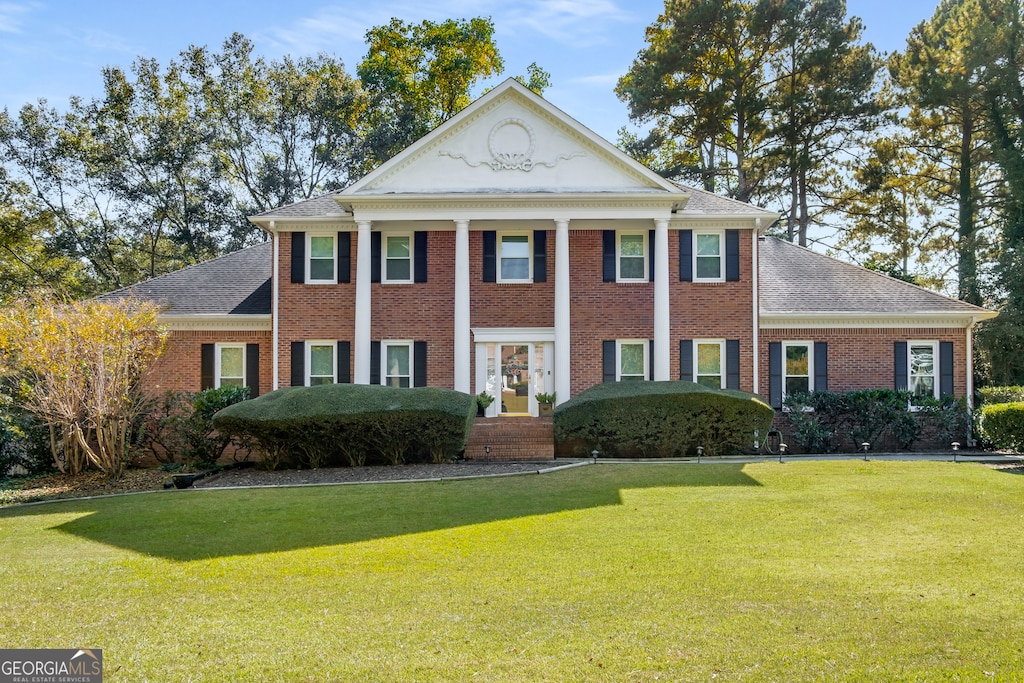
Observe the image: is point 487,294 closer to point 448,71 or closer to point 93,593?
point 93,593

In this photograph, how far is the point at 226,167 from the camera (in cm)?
3947

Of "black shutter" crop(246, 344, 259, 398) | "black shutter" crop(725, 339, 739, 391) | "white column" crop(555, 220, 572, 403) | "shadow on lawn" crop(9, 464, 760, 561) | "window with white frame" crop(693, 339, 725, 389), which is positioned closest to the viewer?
"shadow on lawn" crop(9, 464, 760, 561)

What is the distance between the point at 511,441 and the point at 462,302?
4.10 metres

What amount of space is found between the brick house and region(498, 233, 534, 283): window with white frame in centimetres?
4

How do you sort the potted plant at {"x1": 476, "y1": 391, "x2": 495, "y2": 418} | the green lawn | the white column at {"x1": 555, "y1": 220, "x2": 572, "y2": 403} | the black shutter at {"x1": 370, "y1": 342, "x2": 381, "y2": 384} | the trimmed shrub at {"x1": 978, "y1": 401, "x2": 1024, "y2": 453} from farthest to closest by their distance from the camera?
the black shutter at {"x1": 370, "y1": 342, "x2": 381, "y2": 384}
the white column at {"x1": 555, "y1": 220, "x2": 572, "y2": 403}
the potted plant at {"x1": 476, "y1": 391, "x2": 495, "y2": 418}
the trimmed shrub at {"x1": 978, "y1": 401, "x2": 1024, "y2": 453}
the green lawn

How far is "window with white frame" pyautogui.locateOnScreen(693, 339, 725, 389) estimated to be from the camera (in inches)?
906

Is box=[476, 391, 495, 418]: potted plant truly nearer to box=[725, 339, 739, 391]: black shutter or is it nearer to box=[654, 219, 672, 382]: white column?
box=[654, 219, 672, 382]: white column

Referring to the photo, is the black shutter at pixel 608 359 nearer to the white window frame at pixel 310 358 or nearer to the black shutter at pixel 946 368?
the white window frame at pixel 310 358

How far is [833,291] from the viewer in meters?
24.4

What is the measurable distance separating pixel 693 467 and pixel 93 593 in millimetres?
11032

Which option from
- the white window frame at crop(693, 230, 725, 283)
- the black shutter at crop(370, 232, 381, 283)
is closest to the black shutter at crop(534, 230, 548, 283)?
the white window frame at crop(693, 230, 725, 283)

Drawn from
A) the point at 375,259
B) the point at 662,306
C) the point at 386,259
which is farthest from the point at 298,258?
the point at 662,306

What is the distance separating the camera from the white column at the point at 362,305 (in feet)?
73.2

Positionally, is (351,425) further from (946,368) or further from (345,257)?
(946,368)
